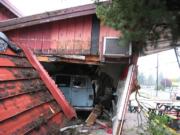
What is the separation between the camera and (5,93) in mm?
3322

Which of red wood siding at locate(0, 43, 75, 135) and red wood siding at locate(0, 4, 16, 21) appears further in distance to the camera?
red wood siding at locate(0, 4, 16, 21)

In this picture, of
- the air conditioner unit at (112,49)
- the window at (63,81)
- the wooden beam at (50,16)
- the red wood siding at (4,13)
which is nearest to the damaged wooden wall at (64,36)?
the wooden beam at (50,16)

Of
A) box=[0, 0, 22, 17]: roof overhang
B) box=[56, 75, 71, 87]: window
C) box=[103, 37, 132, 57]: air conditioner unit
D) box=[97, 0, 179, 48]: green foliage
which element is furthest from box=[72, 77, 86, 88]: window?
box=[97, 0, 179, 48]: green foliage

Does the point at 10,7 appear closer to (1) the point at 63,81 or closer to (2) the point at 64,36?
(2) the point at 64,36

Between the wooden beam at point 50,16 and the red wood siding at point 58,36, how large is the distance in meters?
0.44

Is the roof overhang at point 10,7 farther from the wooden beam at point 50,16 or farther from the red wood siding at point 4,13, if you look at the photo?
the wooden beam at point 50,16

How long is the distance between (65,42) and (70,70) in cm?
200

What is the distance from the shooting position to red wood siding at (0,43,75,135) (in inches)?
123

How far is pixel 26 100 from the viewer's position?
3.78m

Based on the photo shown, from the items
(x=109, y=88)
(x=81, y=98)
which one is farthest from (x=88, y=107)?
(x=109, y=88)

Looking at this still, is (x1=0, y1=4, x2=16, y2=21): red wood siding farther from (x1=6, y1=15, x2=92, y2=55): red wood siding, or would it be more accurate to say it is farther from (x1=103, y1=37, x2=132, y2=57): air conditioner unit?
(x1=103, y1=37, x2=132, y2=57): air conditioner unit

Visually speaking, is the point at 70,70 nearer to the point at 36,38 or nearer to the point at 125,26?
the point at 36,38

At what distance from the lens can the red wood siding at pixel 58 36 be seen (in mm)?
11164

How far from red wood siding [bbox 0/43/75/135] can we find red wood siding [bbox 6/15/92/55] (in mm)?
6103
